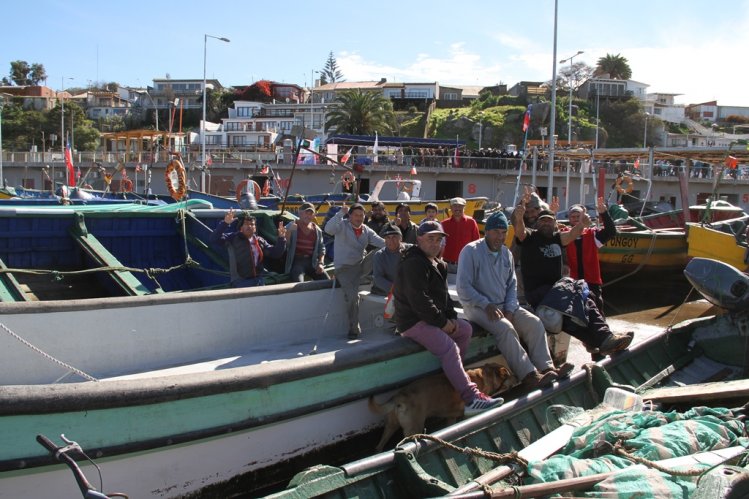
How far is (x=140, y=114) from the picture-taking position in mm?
85688

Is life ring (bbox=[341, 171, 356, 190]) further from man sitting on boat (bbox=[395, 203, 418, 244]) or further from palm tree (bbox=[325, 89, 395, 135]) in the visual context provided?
palm tree (bbox=[325, 89, 395, 135])

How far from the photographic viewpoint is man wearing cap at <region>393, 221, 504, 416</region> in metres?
5.59

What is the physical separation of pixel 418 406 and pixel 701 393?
2934mm

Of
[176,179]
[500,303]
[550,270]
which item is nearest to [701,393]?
[550,270]

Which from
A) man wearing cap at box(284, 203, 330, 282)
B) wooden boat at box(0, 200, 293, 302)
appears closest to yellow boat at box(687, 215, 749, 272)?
wooden boat at box(0, 200, 293, 302)

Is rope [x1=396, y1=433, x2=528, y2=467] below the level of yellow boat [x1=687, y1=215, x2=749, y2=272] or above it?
below

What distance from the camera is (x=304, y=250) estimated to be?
28.3 ft

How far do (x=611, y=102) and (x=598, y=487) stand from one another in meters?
88.1

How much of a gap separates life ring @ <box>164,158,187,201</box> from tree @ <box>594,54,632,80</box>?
327 feet

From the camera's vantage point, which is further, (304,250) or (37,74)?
(37,74)

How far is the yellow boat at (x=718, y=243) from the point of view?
15491mm

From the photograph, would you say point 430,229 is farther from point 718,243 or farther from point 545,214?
point 718,243

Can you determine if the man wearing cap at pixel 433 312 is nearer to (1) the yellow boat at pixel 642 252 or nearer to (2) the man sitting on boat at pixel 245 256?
(2) the man sitting on boat at pixel 245 256

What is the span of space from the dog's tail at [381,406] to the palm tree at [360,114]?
5296 centimetres
